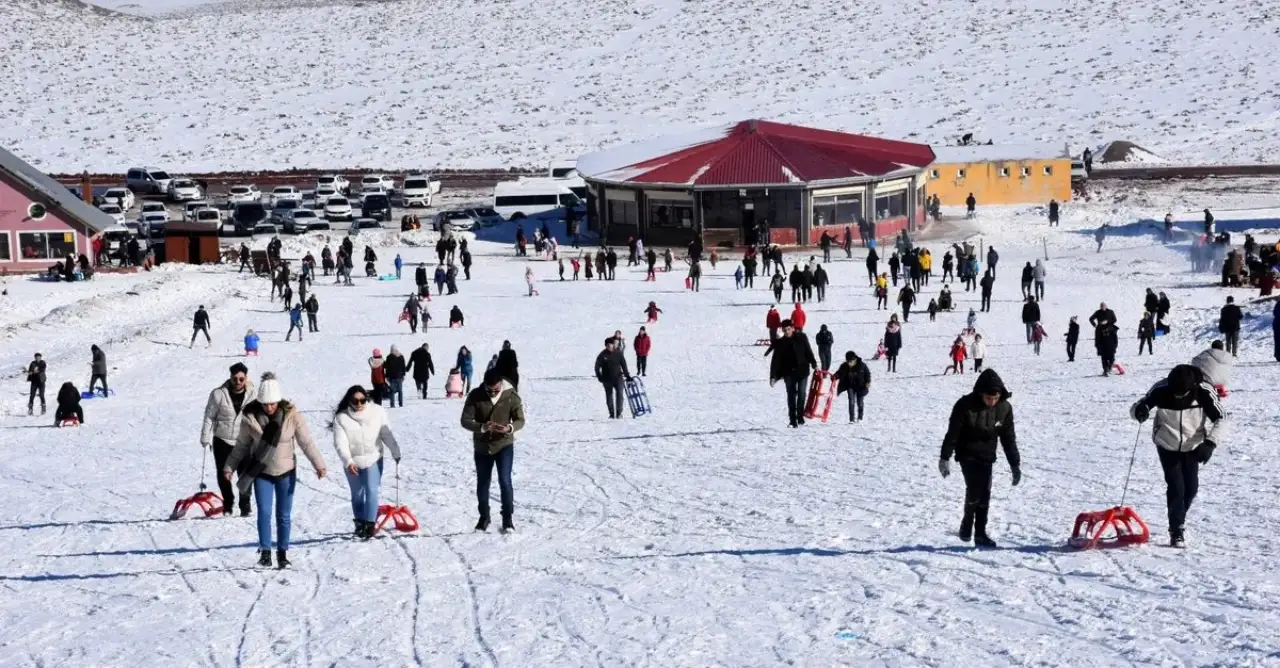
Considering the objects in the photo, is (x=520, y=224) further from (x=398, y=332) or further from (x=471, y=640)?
(x=471, y=640)

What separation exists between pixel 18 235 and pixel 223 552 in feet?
129

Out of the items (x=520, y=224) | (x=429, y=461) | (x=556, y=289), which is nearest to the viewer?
(x=429, y=461)

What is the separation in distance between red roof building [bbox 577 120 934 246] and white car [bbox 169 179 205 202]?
19285 millimetres

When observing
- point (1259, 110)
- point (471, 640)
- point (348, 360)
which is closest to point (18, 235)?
point (348, 360)

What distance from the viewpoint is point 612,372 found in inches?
840

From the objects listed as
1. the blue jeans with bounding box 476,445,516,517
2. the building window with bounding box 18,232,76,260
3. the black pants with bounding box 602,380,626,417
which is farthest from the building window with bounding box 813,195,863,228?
the blue jeans with bounding box 476,445,516,517

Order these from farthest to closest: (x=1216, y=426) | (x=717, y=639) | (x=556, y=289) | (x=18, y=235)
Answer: (x=18, y=235) < (x=556, y=289) < (x=1216, y=426) < (x=717, y=639)

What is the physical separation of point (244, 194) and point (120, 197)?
4.68m

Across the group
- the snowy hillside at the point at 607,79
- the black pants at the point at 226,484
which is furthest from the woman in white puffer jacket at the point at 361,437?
the snowy hillside at the point at 607,79

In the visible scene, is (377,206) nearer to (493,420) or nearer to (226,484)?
(226,484)

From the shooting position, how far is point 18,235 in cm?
4816

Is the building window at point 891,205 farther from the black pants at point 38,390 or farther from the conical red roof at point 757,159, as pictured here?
the black pants at point 38,390

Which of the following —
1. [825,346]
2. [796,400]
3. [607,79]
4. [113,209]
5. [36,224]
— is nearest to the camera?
[796,400]

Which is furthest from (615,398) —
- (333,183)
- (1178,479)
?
(333,183)
